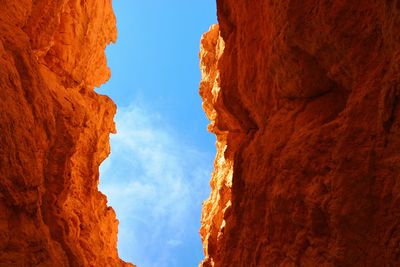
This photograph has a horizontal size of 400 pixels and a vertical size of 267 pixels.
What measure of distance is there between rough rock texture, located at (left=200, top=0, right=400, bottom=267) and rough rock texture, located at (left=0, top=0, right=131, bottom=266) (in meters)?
4.25

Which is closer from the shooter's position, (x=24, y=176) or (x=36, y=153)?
(x=24, y=176)

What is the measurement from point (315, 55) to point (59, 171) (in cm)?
689

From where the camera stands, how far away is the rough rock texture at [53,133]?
21.2ft

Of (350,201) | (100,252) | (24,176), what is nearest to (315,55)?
(350,201)

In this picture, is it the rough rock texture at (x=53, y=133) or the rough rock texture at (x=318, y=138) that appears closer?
the rough rock texture at (x=318, y=138)

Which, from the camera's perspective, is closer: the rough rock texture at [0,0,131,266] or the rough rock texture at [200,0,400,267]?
the rough rock texture at [200,0,400,267]

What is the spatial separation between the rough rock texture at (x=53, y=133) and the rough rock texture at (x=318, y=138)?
4.25m

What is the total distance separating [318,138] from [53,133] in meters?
5.96

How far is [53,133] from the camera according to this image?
8609 millimetres

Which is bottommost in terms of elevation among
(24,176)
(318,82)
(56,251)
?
(56,251)

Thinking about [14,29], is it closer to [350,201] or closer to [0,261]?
[0,261]

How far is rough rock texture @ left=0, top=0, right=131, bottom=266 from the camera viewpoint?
6.45 metres

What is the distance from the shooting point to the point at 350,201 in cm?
482

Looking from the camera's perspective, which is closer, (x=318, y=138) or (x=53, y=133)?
(x=318, y=138)
